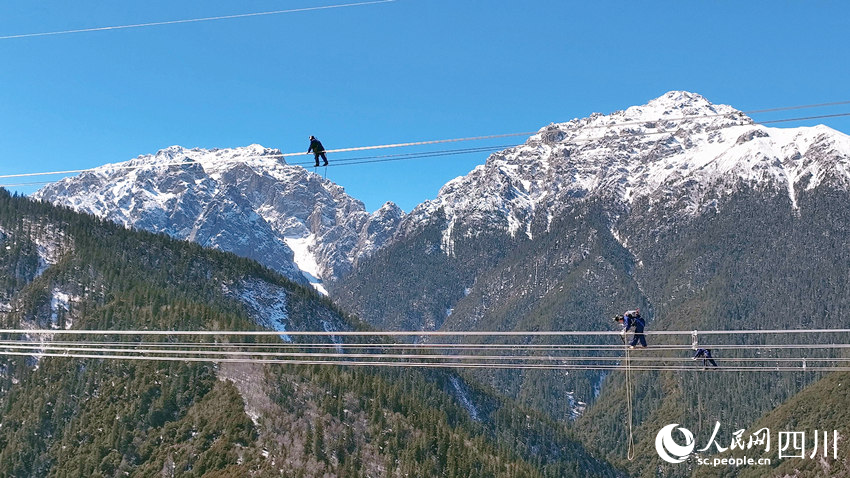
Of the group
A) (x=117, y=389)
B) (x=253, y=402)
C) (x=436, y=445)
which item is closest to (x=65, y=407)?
(x=117, y=389)

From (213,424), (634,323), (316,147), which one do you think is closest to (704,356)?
(634,323)

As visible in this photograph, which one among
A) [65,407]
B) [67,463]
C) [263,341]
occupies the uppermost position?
[263,341]

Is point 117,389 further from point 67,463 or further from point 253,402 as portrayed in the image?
point 253,402

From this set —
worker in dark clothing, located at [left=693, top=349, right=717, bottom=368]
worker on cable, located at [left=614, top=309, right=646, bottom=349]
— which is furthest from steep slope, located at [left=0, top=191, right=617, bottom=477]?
Answer: worker on cable, located at [left=614, top=309, right=646, bottom=349]

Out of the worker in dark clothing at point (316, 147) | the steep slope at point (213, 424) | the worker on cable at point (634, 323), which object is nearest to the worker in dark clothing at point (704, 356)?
the worker on cable at point (634, 323)

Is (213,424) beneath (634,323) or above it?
beneath

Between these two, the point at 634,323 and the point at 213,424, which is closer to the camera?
the point at 634,323

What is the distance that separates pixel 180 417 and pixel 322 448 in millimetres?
29194

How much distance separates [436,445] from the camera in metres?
176

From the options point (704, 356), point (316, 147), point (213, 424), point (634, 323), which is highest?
point (316, 147)

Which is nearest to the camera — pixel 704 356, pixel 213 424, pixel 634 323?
pixel 634 323

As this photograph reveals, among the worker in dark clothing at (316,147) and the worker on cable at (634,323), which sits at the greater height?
the worker in dark clothing at (316,147)

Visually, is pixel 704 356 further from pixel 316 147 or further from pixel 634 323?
pixel 316 147

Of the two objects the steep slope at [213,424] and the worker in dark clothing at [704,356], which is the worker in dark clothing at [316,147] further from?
the steep slope at [213,424]
